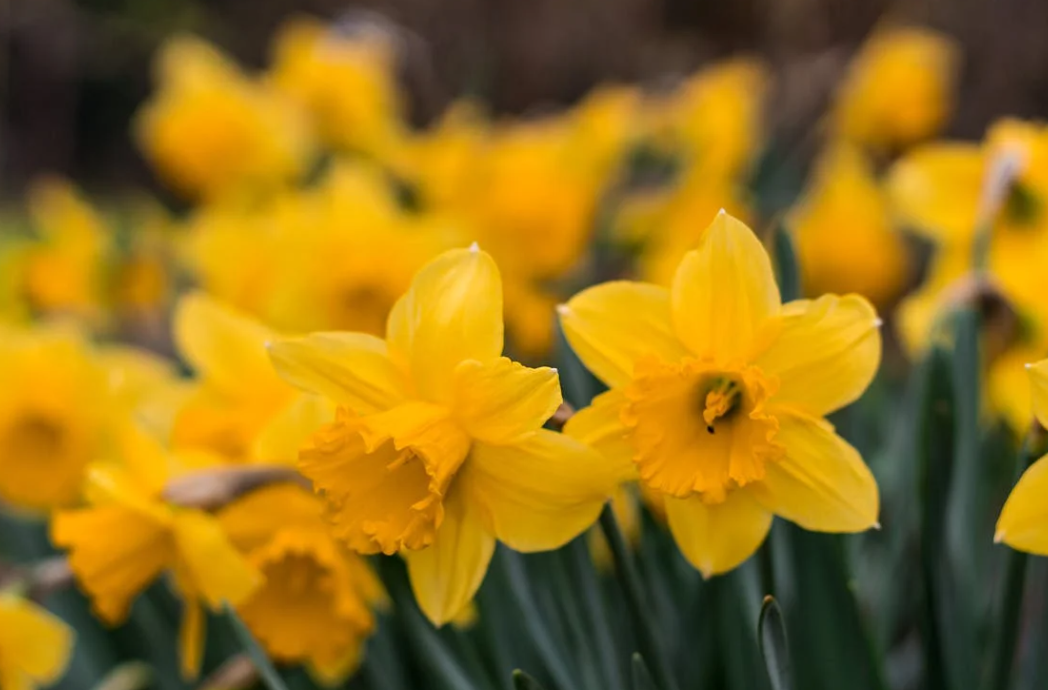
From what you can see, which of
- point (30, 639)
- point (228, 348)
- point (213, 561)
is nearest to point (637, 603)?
point (213, 561)

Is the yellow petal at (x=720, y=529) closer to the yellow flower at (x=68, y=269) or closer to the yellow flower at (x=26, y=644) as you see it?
the yellow flower at (x=26, y=644)

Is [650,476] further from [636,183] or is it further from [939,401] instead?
[636,183]

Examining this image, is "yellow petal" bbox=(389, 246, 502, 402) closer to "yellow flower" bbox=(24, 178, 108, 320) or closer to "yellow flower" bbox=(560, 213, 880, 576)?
"yellow flower" bbox=(560, 213, 880, 576)

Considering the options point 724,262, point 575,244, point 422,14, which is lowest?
point 422,14

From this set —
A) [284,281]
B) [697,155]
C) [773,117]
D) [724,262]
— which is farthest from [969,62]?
[724,262]

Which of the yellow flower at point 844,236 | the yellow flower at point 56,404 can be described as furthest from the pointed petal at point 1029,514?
the yellow flower at point 844,236
